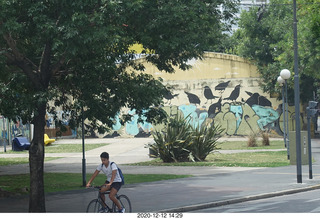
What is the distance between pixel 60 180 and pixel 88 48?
10.2m

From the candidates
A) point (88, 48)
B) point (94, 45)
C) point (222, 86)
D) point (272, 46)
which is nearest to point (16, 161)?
point (88, 48)

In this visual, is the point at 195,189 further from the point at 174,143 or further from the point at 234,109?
the point at 234,109

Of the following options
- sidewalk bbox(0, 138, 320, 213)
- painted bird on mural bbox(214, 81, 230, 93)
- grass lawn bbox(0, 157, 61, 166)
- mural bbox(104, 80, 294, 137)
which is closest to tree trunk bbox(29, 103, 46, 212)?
sidewalk bbox(0, 138, 320, 213)

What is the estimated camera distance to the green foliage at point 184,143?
100ft

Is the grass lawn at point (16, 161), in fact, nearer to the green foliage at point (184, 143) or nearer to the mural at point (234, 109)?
the green foliage at point (184, 143)

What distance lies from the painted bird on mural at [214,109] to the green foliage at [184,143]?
22269 millimetres

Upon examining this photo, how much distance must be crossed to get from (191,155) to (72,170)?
5963 mm

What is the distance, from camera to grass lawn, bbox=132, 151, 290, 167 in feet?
92.3

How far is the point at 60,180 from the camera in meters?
23.4

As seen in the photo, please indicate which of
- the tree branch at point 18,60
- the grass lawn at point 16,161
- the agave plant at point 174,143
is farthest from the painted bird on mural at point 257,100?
the tree branch at point 18,60

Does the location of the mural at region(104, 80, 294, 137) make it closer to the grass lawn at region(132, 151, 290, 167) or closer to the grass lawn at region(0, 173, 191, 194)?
the grass lawn at region(132, 151, 290, 167)

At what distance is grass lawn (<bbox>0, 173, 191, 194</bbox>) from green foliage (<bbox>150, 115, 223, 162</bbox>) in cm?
598

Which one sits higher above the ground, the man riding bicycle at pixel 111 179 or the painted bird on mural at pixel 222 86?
the painted bird on mural at pixel 222 86

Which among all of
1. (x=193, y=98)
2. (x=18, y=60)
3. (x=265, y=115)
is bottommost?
(x=265, y=115)
